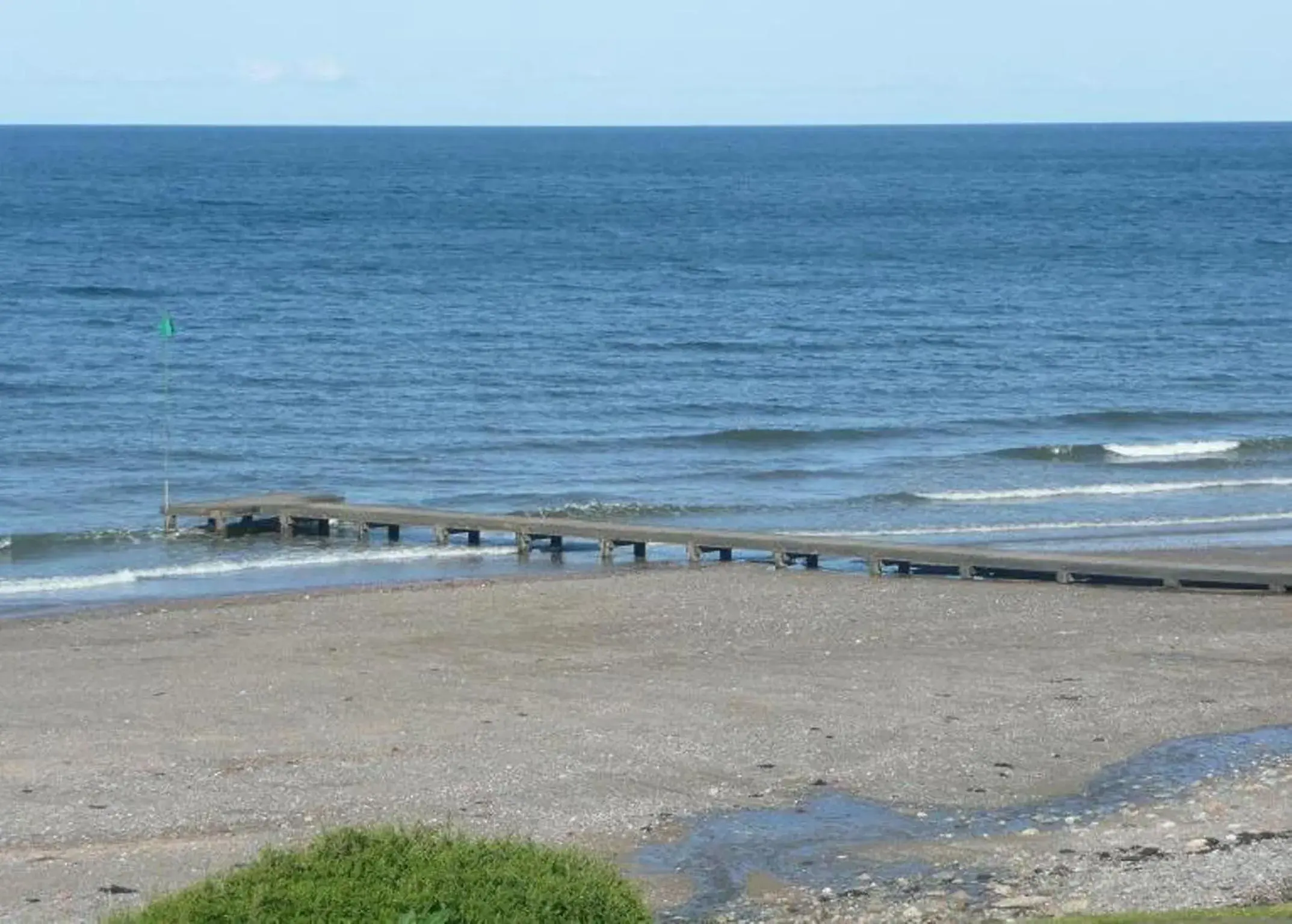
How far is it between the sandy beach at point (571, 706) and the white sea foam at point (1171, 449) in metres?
12.5

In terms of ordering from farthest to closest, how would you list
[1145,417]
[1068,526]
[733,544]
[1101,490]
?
[1145,417] < [1101,490] < [1068,526] < [733,544]

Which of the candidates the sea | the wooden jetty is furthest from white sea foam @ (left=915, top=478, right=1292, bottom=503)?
the wooden jetty

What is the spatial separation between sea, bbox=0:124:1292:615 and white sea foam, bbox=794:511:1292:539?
Answer: 103mm

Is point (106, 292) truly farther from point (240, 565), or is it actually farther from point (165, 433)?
point (240, 565)

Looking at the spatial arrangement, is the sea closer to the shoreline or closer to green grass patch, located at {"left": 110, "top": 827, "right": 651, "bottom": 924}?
the shoreline

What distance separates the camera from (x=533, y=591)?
26.4m

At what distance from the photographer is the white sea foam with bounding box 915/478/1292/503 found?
34562mm

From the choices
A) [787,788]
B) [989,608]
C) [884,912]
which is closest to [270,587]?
[989,608]

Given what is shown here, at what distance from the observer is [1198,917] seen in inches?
453

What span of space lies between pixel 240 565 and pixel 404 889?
20.8 metres

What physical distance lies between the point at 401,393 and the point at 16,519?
13.5m

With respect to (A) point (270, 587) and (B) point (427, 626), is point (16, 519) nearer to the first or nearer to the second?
(A) point (270, 587)

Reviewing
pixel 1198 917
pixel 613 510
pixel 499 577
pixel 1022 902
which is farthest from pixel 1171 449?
pixel 1198 917

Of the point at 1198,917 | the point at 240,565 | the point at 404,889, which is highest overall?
the point at 404,889
